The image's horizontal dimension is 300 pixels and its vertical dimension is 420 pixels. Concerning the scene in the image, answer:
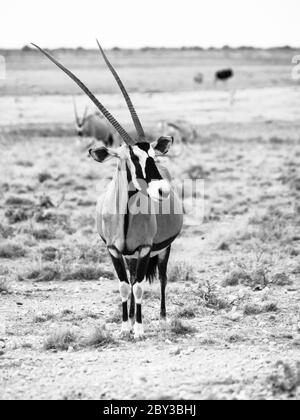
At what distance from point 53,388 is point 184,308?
2.38 m

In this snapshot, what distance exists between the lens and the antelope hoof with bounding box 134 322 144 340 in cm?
625

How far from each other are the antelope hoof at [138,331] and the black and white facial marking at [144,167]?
3.97ft

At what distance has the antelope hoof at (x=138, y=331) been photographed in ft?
20.5

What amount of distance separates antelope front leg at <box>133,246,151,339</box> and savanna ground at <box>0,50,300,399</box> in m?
0.17

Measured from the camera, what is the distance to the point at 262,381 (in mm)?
4898

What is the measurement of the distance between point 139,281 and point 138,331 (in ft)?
1.42

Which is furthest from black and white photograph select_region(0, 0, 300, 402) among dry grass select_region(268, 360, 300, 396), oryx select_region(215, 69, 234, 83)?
oryx select_region(215, 69, 234, 83)

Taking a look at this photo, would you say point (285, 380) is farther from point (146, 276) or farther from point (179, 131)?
point (179, 131)

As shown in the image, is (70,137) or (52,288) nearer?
(52,288)

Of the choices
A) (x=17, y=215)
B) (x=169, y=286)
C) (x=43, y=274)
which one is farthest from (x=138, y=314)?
(x=17, y=215)

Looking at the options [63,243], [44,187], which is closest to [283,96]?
[44,187]

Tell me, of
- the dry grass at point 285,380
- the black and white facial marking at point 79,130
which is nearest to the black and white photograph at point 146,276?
the dry grass at point 285,380

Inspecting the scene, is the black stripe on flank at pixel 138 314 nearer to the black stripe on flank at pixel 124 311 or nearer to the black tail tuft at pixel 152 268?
the black stripe on flank at pixel 124 311
